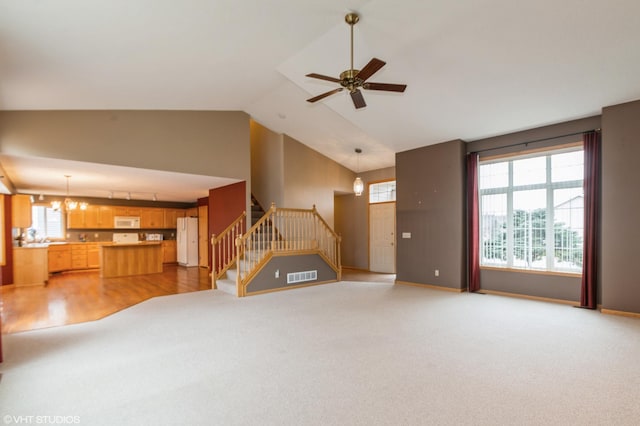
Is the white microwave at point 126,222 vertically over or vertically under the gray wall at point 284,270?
over

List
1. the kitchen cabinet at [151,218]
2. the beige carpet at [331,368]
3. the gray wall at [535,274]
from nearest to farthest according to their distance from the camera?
the beige carpet at [331,368]
the gray wall at [535,274]
the kitchen cabinet at [151,218]

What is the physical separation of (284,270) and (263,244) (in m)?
0.72

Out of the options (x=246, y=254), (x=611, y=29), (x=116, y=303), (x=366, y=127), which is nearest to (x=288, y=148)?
(x=366, y=127)

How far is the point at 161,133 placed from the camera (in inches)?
231

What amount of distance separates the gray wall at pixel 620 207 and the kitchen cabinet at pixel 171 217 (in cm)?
1187

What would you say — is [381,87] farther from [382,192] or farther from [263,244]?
[382,192]

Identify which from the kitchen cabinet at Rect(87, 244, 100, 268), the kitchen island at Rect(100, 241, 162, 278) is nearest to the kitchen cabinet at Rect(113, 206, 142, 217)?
the kitchen cabinet at Rect(87, 244, 100, 268)

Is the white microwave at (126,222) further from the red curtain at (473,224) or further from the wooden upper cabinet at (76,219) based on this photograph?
the red curtain at (473,224)

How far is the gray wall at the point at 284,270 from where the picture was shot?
243 inches

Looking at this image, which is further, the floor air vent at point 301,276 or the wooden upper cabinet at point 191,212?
the wooden upper cabinet at point 191,212

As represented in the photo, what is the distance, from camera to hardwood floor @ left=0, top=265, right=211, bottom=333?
452 centimetres

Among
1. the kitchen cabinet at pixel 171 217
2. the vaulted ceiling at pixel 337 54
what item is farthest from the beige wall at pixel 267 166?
the kitchen cabinet at pixel 171 217

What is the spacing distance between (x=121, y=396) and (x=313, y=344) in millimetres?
1829

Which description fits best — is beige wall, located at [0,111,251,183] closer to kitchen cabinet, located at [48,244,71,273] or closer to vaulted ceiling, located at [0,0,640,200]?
vaulted ceiling, located at [0,0,640,200]
